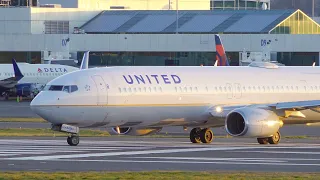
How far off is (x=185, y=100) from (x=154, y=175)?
13473 mm

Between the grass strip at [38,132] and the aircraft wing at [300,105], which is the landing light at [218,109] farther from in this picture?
the grass strip at [38,132]

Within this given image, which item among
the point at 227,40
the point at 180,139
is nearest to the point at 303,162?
the point at 180,139

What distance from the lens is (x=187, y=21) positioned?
336 feet

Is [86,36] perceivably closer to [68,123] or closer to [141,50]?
[141,50]

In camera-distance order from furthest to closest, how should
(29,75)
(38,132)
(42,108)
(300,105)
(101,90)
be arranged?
(29,75)
(38,132)
(300,105)
(101,90)
(42,108)

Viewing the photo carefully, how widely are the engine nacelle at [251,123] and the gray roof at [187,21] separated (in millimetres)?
58490

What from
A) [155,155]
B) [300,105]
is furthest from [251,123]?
[155,155]

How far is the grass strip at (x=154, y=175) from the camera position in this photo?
83.9ft

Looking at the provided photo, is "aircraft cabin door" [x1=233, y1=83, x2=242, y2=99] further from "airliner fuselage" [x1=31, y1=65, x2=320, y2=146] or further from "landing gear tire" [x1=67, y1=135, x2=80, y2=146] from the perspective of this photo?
"landing gear tire" [x1=67, y1=135, x2=80, y2=146]

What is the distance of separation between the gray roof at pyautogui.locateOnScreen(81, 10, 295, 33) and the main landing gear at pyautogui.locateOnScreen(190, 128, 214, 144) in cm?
5685

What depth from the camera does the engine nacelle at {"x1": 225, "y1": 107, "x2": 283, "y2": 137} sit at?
3856 cm

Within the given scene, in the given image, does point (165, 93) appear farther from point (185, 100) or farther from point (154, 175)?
point (154, 175)

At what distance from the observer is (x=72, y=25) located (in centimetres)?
10338

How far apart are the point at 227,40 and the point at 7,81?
2049cm
